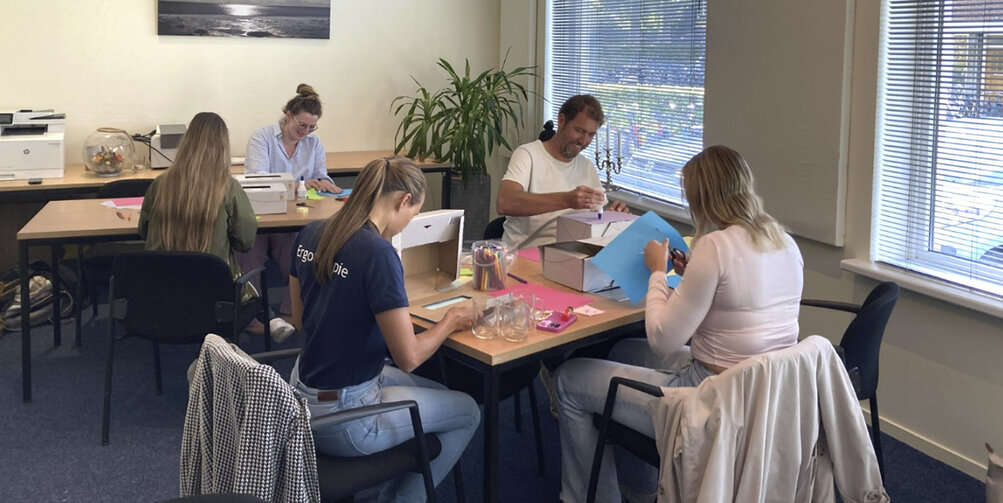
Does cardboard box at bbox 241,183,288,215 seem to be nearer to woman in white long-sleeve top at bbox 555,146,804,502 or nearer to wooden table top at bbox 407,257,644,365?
wooden table top at bbox 407,257,644,365

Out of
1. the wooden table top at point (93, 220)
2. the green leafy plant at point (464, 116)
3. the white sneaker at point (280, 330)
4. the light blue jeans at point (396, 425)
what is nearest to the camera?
the light blue jeans at point (396, 425)

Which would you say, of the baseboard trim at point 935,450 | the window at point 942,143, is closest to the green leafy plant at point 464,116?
the window at point 942,143

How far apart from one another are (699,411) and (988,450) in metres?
1.40

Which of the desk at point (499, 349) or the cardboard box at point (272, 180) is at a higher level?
the cardboard box at point (272, 180)

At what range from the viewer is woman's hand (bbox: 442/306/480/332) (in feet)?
8.34

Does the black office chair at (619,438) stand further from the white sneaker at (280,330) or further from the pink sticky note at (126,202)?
the pink sticky note at (126,202)

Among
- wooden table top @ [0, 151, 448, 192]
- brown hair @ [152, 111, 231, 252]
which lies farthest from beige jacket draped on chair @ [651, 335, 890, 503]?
wooden table top @ [0, 151, 448, 192]

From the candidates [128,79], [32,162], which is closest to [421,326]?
[32,162]

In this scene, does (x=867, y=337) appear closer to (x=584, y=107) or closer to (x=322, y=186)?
(x=584, y=107)

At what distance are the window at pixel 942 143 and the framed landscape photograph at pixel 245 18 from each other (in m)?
3.69

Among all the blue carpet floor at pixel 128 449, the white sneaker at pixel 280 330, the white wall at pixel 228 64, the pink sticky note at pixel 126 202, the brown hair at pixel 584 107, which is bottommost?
the blue carpet floor at pixel 128 449

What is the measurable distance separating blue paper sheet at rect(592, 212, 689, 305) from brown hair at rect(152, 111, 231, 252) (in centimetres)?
161

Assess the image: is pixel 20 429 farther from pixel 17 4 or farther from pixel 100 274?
pixel 17 4

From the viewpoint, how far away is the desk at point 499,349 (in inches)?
Answer: 96.9
